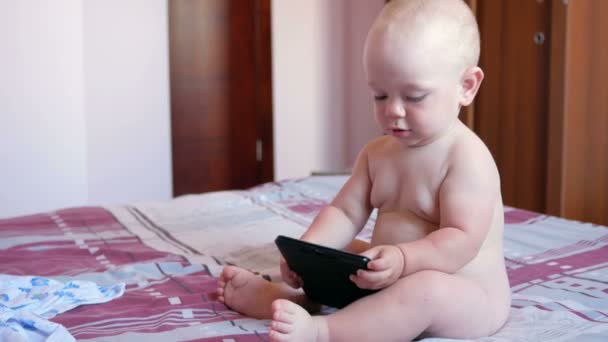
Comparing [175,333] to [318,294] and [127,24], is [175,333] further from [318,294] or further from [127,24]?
[127,24]

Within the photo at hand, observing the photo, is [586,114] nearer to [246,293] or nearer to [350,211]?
[350,211]

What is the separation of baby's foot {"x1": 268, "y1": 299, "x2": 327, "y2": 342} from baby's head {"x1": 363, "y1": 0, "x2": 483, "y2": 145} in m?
0.30

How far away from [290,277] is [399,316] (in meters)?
0.21

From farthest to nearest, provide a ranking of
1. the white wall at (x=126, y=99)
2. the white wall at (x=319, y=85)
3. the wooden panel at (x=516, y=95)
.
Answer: the white wall at (x=319, y=85)
the white wall at (x=126, y=99)
the wooden panel at (x=516, y=95)

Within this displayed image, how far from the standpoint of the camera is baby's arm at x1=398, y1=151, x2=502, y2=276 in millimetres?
976

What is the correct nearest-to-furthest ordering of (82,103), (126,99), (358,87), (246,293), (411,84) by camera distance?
1. (411,84)
2. (246,293)
3. (82,103)
4. (126,99)
5. (358,87)

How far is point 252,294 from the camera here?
108cm

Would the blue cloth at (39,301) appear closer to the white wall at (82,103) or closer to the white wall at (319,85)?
the white wall at (82,103)

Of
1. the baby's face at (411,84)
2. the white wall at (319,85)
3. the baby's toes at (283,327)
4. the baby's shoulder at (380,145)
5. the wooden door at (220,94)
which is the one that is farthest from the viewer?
the white wall at (319,85)

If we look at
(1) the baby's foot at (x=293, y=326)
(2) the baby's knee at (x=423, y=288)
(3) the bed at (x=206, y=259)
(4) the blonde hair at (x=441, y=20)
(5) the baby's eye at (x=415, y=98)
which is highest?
(4) the blonde hair at (x=441, y=20)

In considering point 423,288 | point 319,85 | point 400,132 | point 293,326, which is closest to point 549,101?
point 319,85

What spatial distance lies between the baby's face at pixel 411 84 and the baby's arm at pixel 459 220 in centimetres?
8

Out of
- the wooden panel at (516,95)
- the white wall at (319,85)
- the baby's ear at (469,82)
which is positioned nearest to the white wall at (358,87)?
the white wall at (319,85)

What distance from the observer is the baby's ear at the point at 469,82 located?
1032 millimetres
